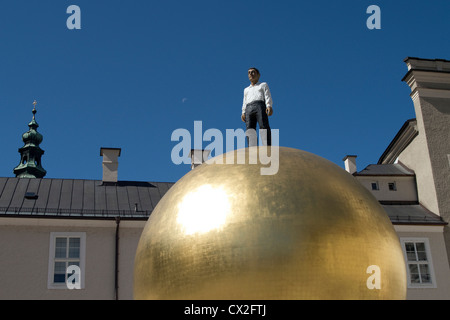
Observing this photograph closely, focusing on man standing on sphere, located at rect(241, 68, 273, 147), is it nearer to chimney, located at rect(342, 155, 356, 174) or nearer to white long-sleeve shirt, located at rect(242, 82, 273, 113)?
white long-sleeve shirt, located at rect(242, 82, 273, 113)

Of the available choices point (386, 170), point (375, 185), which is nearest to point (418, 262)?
point (375, 185)

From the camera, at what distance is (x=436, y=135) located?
26.6 m

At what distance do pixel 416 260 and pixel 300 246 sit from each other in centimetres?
2000

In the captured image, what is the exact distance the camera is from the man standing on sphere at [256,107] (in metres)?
7.57

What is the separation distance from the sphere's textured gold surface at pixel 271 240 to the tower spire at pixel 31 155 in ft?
181

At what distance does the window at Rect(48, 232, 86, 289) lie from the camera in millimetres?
21047

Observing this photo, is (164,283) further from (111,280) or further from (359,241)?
(111,280)

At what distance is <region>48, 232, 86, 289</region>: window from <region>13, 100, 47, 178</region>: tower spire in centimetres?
3839

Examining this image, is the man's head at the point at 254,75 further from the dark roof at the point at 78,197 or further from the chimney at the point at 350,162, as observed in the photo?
the chimney at the point at 350,162

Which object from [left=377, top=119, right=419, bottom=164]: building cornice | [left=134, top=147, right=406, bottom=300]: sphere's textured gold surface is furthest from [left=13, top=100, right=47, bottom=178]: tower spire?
[left=134, top=147, right=406, bottom=300]: sphere's textured gold surface

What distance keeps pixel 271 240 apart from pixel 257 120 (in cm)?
286

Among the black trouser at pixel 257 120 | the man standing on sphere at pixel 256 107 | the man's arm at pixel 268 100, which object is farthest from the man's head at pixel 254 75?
the black trouser at pixel 257 120

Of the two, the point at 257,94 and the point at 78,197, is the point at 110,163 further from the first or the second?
the point at 257,94

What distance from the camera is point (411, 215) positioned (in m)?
25.2
